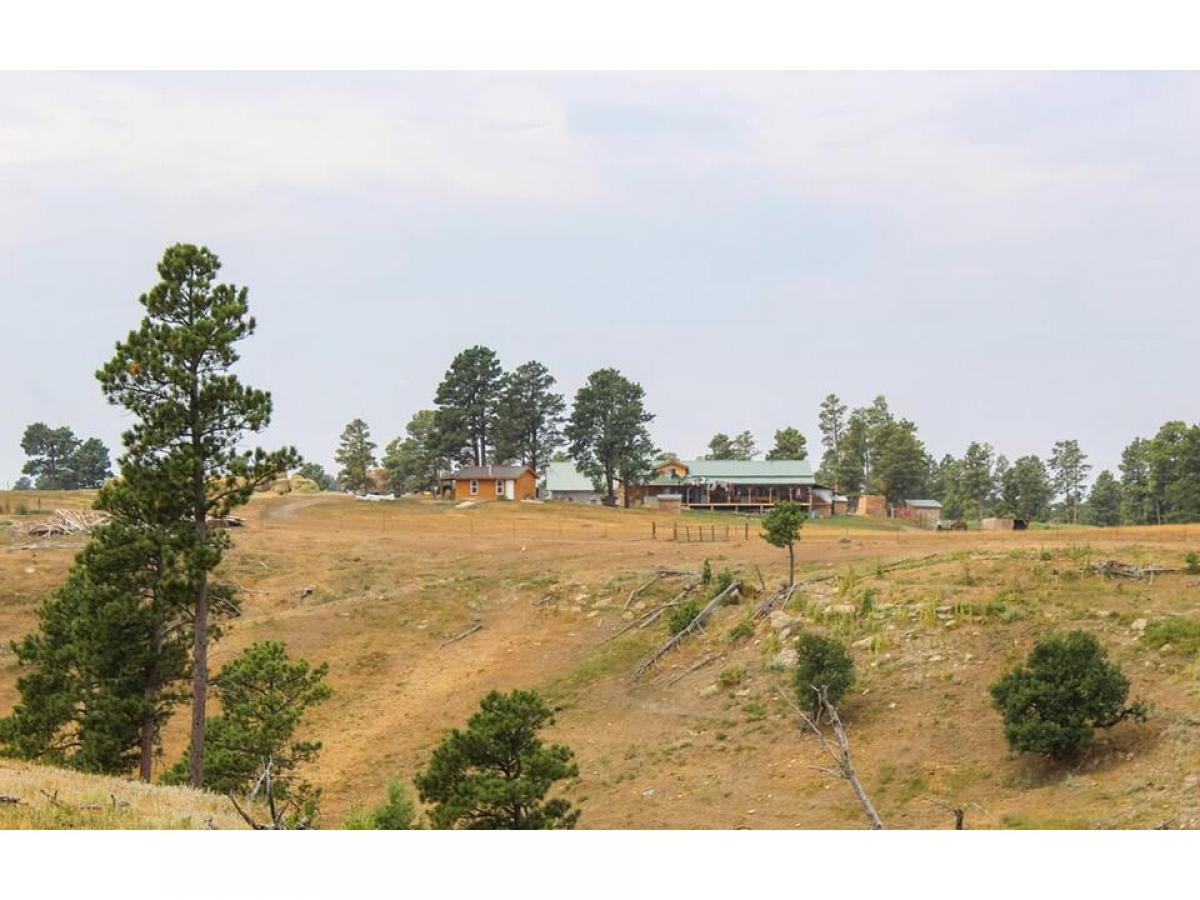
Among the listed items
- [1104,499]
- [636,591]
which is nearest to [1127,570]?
[636,591]

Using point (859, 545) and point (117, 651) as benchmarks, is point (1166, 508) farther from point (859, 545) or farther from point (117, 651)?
point (117, 651)

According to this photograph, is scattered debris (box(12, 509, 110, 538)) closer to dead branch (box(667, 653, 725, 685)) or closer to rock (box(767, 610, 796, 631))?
dead branch (box(667, 653, 725, 685))

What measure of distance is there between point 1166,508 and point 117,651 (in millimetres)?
92588

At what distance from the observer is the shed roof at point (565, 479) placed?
11769 cm

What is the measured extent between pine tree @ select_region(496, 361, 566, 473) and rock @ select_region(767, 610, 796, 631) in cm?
7192

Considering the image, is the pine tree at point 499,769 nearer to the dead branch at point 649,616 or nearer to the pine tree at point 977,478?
the dead branch at point 649,616

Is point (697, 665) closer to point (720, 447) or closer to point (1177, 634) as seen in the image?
point (1177, 634)

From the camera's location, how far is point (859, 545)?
53.3 m

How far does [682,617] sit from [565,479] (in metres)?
81.0

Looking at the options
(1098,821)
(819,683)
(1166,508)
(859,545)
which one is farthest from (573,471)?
(1098,821)

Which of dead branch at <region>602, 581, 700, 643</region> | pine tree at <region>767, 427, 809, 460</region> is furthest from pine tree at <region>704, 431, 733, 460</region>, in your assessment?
dead branch at <region>602, 581, 700, 643</region>

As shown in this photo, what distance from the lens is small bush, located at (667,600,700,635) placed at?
38750 mm

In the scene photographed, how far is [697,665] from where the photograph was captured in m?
35.7

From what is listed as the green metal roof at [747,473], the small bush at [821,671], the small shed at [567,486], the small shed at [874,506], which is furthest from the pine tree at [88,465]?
the small bush at [821,671]
